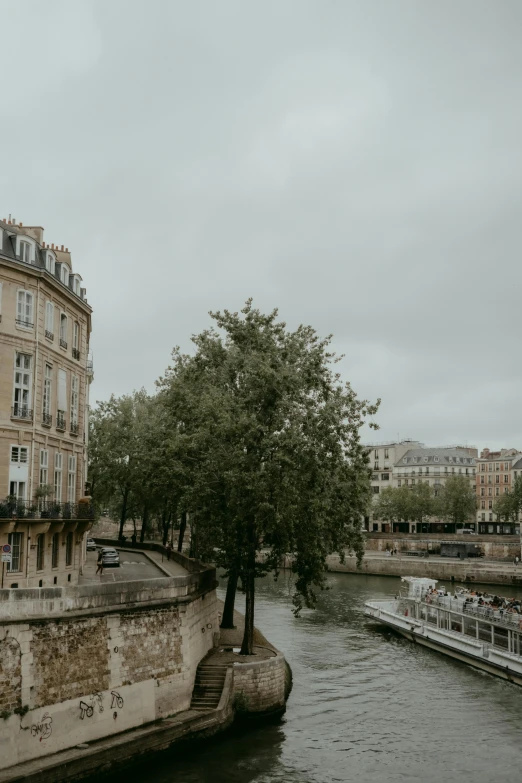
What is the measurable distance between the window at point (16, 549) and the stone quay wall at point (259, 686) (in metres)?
9.70

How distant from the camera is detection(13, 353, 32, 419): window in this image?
108ft

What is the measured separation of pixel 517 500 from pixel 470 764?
8002 cm

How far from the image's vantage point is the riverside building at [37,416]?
32.2 meters

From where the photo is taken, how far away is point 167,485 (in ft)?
130

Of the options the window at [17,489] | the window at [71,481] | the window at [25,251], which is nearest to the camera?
the window at [17,489]

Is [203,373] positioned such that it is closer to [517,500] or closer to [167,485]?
[167,485]

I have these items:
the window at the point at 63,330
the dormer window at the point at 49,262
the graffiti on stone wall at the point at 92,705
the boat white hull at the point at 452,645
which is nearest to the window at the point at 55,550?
the window at the point at 63,330

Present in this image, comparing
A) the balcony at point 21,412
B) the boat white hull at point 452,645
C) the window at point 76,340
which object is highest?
the window at point 76,340

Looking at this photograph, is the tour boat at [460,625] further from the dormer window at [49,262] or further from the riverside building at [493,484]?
the riverside building at [493,484]

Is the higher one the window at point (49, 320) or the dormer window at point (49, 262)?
the dormer window at point (49, 262)

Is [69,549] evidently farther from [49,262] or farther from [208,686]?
[49,262]

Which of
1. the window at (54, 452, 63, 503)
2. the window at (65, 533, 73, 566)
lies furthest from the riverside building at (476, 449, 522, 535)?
the window at (54, 452, 63, 503)

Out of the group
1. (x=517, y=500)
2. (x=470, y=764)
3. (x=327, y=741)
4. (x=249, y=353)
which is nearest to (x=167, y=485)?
(x=249, y=353)

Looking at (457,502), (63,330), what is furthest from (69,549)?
(457,502)
